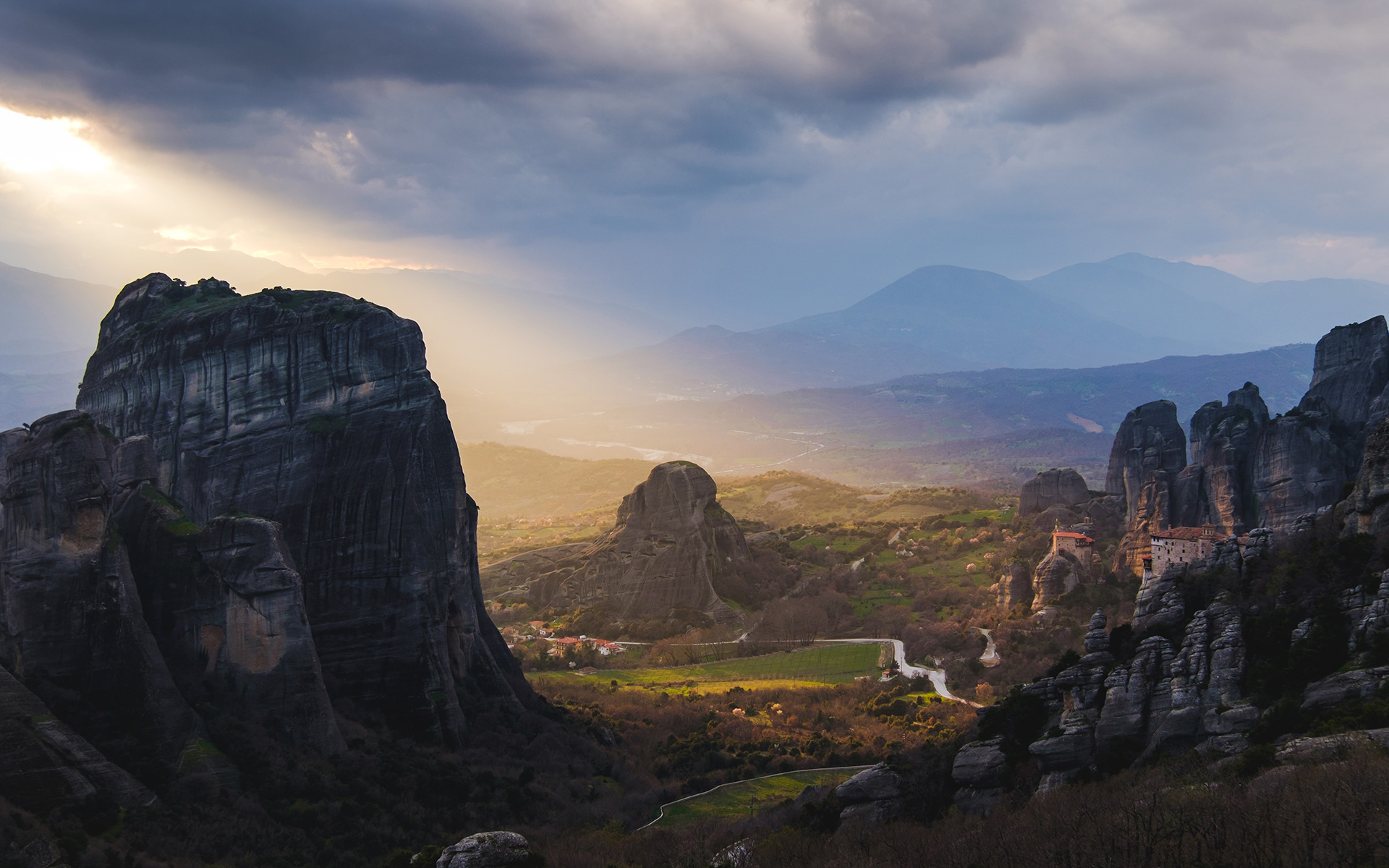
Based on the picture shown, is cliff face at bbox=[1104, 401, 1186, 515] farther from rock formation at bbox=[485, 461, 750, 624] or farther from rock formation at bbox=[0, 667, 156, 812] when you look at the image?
rock formation at bbox=[0, 667, 156, 812]

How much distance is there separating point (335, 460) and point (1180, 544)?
5381 centimetres

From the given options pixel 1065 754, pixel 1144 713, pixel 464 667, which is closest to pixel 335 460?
pixel 464 667

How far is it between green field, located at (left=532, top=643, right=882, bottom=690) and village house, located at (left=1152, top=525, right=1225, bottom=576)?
2135 cm

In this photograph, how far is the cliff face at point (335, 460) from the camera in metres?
43.8

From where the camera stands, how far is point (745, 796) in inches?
1928

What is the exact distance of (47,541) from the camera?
32938 mm

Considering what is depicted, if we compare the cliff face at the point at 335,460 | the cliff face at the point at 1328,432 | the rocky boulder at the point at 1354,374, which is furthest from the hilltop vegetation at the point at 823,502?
the cliff face at the point at 335,460

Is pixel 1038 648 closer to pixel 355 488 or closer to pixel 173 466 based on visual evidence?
pixel 355 488

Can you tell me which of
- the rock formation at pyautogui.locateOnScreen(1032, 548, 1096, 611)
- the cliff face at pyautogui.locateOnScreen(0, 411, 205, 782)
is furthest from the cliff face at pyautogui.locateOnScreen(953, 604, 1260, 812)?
the rock formation at pyautogui.locateOnScreen(1032, 548, 1096, 611)

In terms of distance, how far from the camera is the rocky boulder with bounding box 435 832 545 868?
1136 inches

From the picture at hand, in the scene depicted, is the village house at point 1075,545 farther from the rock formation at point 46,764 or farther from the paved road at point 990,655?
the rock formation at point 46,764

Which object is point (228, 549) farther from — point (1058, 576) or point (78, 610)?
point (1058, 576)

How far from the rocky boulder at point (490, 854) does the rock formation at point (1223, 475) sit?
2307 inches

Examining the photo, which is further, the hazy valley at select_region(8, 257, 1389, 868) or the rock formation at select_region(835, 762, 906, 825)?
the rock formation at select_region(835, 762, 906, 825)
